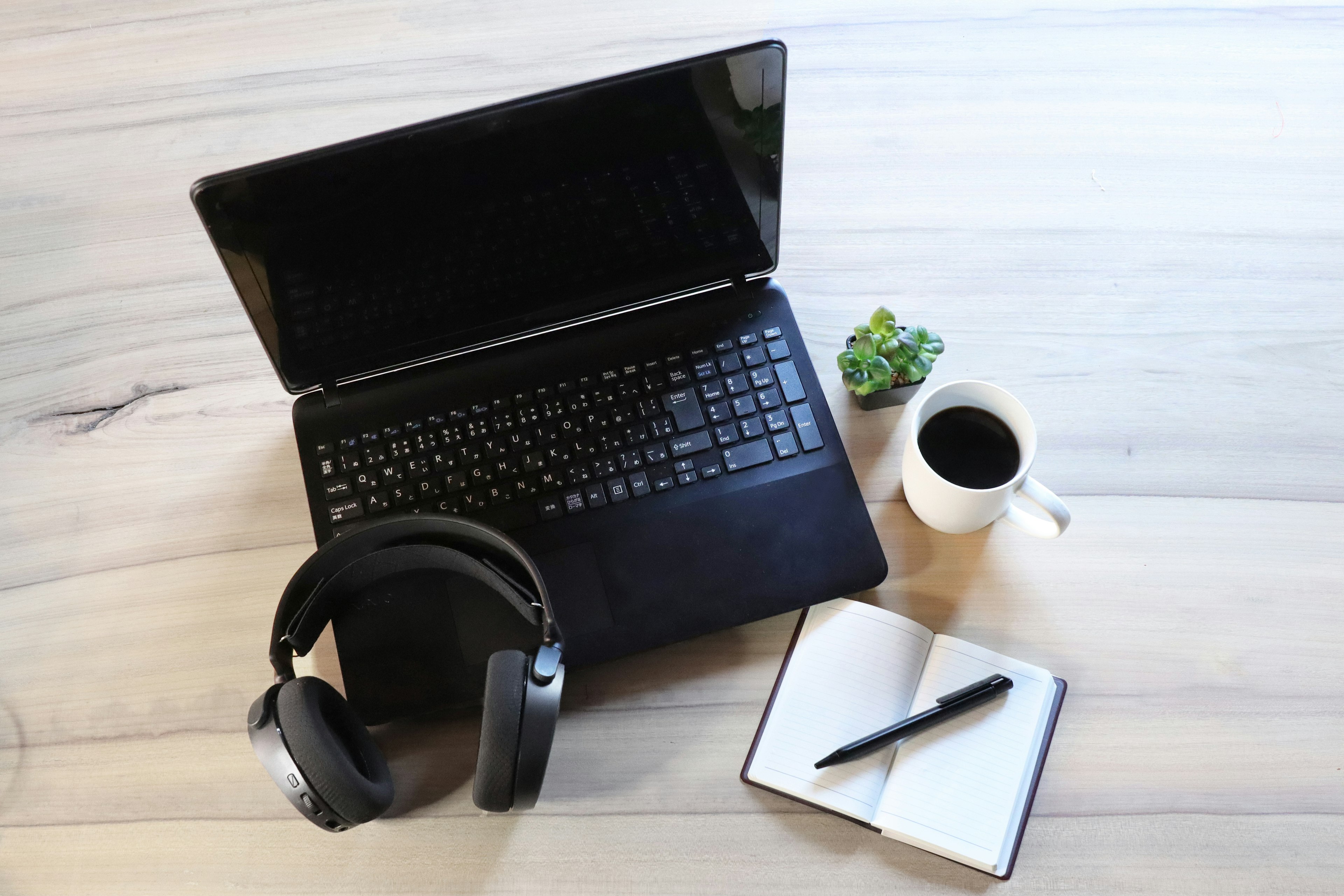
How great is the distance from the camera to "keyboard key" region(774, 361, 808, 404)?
73cm

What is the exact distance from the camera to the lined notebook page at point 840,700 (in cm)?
65

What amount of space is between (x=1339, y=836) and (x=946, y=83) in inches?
28.5

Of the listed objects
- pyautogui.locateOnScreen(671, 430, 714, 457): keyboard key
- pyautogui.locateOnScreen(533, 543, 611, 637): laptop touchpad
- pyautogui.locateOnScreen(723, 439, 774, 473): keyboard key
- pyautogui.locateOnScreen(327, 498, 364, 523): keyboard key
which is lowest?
pyautogui.locateOnScreen(533, 543, 611, 637): laptop touchpad

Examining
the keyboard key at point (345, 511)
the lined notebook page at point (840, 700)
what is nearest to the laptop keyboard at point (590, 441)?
the keyboard key at point (345, 511)

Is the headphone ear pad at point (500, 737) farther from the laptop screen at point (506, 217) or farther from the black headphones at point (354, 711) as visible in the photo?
the laptop screen at point (506, 217)

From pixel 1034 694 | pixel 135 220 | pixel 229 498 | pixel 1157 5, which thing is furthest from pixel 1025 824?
pixel 135 220

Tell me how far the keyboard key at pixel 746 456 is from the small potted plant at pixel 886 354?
9 cm

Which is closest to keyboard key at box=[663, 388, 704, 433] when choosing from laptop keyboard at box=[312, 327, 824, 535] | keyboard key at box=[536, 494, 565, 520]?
laptop keyboard at box=[312, 327, 824, 535]

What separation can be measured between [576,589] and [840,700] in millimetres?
223

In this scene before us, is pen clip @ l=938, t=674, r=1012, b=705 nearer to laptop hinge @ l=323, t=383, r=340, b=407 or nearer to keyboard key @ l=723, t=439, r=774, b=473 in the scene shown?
keyboard key @ l=723, t=439, r=774, b=473

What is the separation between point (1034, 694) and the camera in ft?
2.19

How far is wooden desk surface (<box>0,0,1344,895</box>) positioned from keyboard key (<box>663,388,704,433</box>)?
0.13m

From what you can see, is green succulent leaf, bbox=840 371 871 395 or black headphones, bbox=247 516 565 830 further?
green succulent leaf, bbox=840 371 871 395

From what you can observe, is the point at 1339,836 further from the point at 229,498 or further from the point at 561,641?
the point at 229,498
